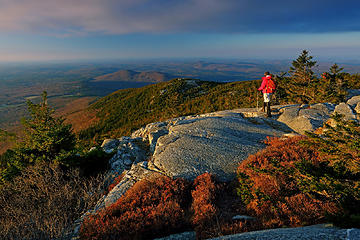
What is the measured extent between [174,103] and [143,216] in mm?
41003

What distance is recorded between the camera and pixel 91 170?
984 centimetres

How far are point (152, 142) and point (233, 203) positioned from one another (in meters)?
6.61

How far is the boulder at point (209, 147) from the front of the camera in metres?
7.48

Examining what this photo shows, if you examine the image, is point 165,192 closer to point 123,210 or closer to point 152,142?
point 123,210

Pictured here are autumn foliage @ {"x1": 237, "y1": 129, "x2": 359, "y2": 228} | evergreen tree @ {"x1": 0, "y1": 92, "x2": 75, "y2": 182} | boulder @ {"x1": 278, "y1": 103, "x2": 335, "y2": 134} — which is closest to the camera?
autumn foliage @ {"x1": 237, "y1": 129, "x2": 359, "y2": 228}

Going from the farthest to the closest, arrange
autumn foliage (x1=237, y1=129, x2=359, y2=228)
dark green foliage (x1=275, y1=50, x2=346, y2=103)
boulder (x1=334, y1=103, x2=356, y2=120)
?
dark green foliage (x1=275, y1=50, x2=346, y2=103) → boulder (x1=334, y1=103, x2=356, y2=120) → autumn foliage (x1=237, y1=129, x2=359, y2=228)

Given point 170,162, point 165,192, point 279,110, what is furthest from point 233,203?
point 279,110

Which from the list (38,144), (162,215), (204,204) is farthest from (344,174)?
(38,144)

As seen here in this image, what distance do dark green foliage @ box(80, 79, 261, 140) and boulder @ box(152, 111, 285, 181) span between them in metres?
18.4

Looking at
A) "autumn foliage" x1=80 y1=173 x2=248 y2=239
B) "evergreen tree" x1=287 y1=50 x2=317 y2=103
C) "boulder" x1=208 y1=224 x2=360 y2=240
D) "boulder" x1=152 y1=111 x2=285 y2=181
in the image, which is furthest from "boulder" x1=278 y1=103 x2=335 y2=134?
"boulder" x1=208 y1=224 x2=360 y2=240

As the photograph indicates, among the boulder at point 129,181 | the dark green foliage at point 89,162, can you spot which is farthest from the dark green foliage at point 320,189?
the dark green foliage at point 89,162

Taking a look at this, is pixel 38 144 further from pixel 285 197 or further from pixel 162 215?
pixel 285 197

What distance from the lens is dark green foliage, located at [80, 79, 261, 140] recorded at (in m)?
32.7

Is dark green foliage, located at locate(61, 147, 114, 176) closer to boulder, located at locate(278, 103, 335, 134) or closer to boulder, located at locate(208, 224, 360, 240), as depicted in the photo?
boulder, located at locate(208, 224, 360, 240)
